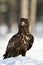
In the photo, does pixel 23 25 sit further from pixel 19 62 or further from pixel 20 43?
pixel 19 62

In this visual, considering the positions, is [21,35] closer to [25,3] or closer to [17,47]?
[17,47]

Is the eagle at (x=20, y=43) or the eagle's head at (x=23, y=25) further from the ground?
the eagle's head at (x=23, y=25)

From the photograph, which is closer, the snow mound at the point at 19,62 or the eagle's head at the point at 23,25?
the snow mound at the point at 19,62

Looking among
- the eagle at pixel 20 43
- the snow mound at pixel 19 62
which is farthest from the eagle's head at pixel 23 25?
the snow mound at pixel 19 62

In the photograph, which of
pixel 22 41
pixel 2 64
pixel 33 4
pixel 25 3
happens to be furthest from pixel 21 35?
pixel 33 4

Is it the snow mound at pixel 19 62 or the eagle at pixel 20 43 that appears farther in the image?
the eagle at pixel 20 43

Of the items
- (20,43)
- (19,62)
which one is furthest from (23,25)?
(19,62)

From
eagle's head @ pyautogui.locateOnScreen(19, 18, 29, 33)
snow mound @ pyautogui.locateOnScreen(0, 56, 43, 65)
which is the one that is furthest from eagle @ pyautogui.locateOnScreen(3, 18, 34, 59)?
snow mound @ pyautogui.locateOnScreen(0, 56, 43, 65)

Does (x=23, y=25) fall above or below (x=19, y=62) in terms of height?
A: above

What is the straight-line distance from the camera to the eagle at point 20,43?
464 centimetres

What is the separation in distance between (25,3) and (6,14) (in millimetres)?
3872

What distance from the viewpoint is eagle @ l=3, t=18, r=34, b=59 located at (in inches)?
183

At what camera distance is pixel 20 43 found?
4660mm

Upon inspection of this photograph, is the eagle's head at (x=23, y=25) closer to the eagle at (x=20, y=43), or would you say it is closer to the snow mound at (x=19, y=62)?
the eagle at (x=20, y=43)
